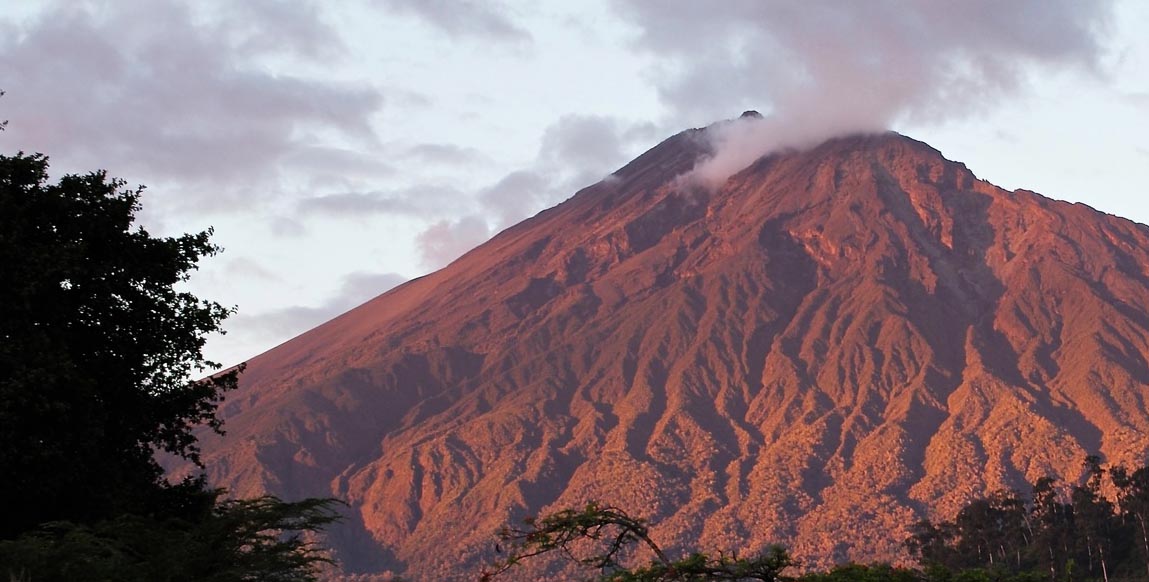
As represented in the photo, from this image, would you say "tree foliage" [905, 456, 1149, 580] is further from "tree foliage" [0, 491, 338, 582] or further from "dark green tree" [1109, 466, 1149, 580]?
"tree foliage" [0, 491, 338, 582]

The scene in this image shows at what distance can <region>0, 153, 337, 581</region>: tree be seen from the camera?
20.8 meters

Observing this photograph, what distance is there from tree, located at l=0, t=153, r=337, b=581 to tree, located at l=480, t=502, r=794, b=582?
269 inches

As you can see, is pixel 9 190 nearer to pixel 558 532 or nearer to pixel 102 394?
pixel 102 394

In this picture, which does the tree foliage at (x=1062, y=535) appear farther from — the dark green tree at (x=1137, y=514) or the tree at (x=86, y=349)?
the tree at (x=86, y=349)

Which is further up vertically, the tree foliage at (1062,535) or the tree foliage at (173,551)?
the tree foliage at (173,551)

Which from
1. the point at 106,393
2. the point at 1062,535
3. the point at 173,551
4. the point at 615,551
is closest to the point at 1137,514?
the point at 1062,535

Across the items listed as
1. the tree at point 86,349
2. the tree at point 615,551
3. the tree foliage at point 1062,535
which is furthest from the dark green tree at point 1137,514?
the tree at point 615,551

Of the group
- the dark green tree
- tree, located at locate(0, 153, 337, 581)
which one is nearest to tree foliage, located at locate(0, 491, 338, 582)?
tree, located at locate(0, 153, 337, 581)

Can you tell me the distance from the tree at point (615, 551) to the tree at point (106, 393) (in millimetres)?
6828

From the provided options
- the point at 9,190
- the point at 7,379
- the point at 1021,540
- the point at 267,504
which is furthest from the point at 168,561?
the point at 1021,540

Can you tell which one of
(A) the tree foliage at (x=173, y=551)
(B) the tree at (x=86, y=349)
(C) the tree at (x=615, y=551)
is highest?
(B) the tree at (x=86, y=349)

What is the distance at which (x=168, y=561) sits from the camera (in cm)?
1948

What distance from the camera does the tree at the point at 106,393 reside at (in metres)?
20.8

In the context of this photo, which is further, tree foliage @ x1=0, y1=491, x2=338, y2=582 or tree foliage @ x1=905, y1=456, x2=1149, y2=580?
tree foliage @ x1=905, y1=456, x2=1149, y2=580
